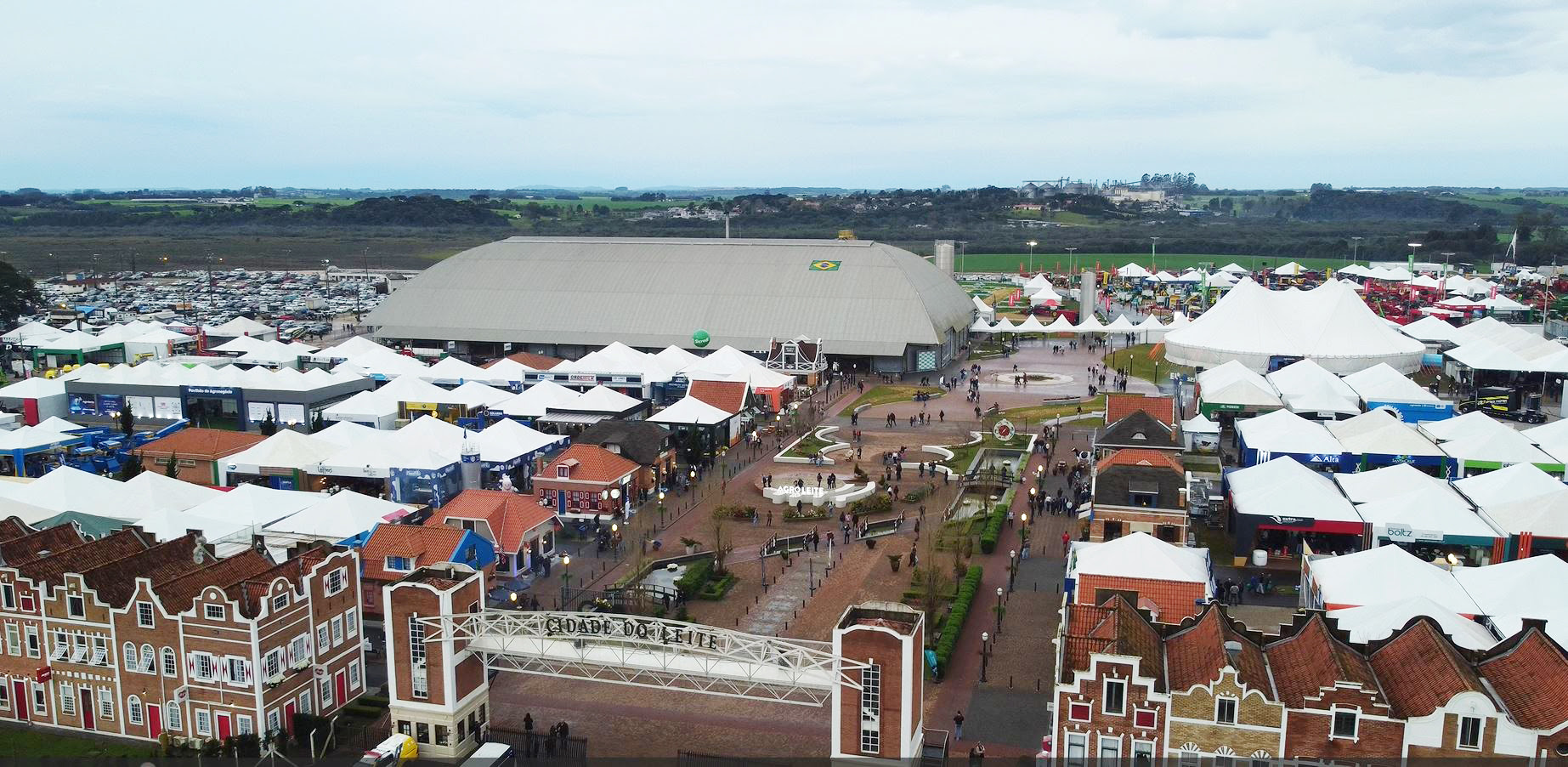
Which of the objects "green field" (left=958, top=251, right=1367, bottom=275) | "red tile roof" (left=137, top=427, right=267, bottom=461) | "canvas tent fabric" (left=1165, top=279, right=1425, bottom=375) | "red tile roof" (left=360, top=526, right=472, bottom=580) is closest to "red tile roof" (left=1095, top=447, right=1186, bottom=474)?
"red tile roof" (left=360, top=526, right=472, bottom=580)

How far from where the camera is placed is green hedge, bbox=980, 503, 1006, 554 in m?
31.3

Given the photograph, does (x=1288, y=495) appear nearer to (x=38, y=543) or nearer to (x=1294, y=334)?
(x=38, y=543)

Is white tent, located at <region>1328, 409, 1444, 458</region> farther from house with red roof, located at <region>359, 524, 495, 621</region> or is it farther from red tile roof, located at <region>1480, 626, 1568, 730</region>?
house with red roof, located at <region>359, 524, 495, 621</region>

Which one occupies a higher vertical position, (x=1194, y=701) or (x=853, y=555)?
(x=1194, y=701)

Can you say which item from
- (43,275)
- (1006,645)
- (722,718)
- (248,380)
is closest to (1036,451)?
(1006,645)

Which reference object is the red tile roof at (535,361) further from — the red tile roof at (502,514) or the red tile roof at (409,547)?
the red tile roof at (409,547)

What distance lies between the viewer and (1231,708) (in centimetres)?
1689

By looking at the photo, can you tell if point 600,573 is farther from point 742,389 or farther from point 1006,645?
point 742,389

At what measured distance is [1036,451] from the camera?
43156 mm

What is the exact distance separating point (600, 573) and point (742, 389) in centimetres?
1743

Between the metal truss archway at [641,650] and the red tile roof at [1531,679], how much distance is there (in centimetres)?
943

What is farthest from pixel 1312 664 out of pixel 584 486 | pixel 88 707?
pixel 584 486

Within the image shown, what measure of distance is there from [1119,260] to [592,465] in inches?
5114

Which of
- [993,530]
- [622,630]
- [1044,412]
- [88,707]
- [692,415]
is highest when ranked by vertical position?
[622,630]
